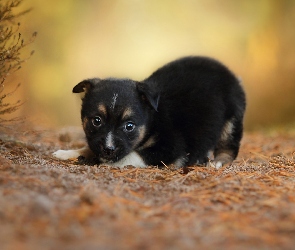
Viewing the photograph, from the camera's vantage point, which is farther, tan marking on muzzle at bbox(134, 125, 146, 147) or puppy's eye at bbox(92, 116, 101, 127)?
tan marking on muzzle at bbox(134, 125, 146, 147)

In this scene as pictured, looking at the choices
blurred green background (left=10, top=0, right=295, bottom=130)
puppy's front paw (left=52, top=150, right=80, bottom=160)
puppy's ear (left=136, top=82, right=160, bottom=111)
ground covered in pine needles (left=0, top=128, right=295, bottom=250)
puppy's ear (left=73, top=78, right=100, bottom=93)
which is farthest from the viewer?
blurred green background (left=10, top=0, right=295, bottom=130)

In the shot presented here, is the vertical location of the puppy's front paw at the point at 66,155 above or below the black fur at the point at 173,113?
below

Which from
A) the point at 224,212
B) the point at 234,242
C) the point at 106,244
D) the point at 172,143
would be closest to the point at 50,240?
the point at 106,244

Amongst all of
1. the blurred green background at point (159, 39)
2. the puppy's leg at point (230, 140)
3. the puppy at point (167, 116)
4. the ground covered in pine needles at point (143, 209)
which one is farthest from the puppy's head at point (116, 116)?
the blurred green background at point (159, 39)

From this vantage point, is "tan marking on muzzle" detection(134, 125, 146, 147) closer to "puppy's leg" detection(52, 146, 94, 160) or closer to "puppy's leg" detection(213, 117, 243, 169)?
"puppy's leg" detection(52, 146, 94, 160)

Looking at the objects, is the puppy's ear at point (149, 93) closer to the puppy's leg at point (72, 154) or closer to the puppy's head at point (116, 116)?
the puppy's head at point (116, 116)

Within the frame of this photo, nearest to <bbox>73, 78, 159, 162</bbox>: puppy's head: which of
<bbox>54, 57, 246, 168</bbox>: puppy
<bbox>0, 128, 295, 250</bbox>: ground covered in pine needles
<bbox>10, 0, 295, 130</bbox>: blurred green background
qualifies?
<bbox>54, 57, 246, 168</bbox>: puppy
